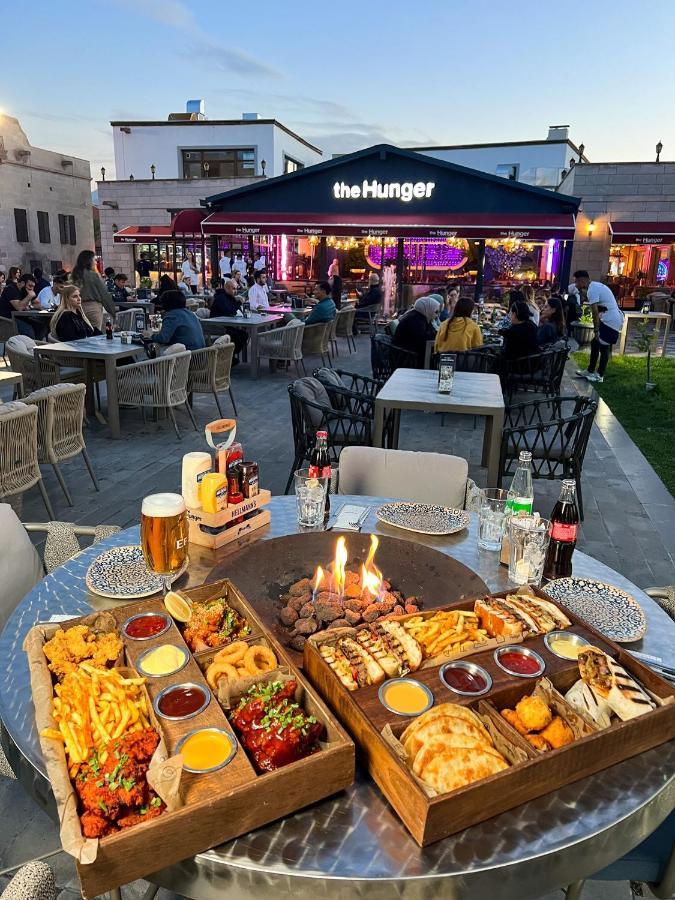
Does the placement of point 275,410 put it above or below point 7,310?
below

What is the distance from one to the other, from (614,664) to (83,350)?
6.45 meters

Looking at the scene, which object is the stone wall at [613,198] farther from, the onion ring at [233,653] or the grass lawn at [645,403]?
the onion ring at [233,653]

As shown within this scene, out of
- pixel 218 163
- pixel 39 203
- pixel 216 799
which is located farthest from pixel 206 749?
pixel 39 203

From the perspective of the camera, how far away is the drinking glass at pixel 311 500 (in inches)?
88.7

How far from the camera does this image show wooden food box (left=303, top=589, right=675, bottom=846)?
3.36 ft

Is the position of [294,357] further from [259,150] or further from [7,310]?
[259,150]

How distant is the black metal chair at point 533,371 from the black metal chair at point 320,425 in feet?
10.6

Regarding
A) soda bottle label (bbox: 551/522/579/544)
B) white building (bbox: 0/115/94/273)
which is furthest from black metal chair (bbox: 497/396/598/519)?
white building (bbox: 0/115/94/273)

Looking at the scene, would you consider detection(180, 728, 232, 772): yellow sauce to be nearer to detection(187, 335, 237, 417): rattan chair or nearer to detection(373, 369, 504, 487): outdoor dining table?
detection(373, 369, 504, 487): outdoor dining table

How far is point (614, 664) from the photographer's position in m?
1.32

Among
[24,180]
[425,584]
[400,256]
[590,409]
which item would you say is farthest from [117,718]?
[24,180]

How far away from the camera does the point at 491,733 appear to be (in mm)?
1178

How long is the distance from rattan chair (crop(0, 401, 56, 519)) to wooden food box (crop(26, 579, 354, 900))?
3097 millimetres

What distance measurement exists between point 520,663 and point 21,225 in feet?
102
